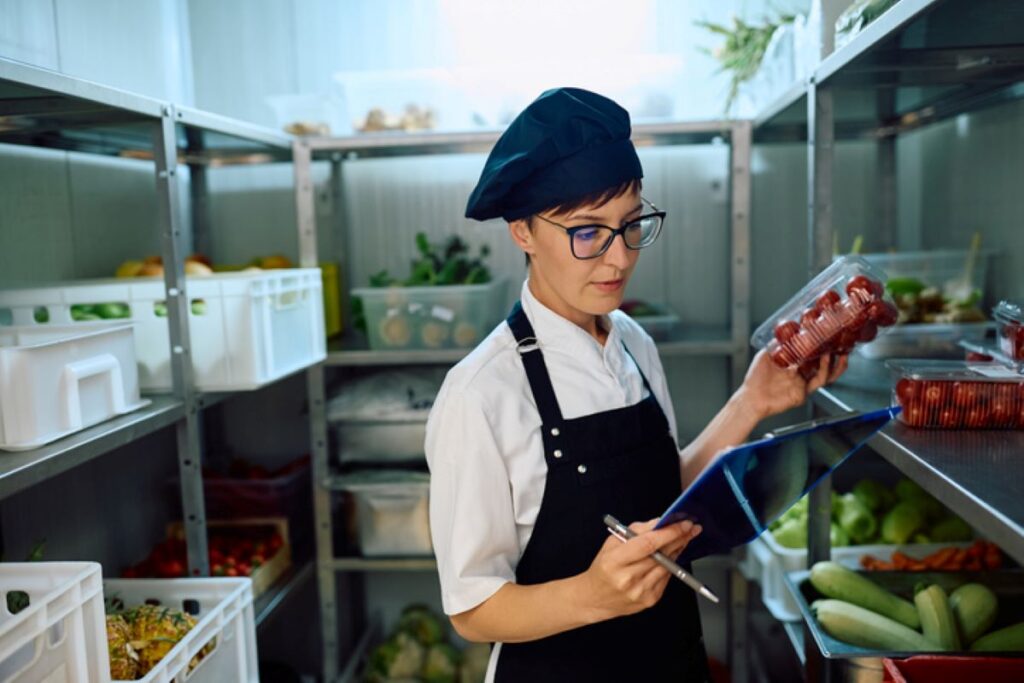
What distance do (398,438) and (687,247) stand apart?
1.16m

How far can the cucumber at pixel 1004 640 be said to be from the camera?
1.45m

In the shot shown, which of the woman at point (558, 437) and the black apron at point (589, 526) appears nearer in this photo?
the woman at point (558, 437)

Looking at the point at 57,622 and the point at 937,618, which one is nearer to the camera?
the point at 57,622

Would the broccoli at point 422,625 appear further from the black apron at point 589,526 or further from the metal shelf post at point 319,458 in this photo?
the black apron at point 589,526

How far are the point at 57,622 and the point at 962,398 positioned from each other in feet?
4.31

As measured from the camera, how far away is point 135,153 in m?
2.63

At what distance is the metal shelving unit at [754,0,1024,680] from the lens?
1047 millimetres

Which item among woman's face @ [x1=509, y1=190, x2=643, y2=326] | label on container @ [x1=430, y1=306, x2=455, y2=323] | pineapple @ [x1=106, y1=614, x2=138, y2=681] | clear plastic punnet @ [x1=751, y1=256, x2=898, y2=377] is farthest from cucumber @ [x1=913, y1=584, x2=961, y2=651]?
label on container @ [x1=430, y1=306, x2=455, y2=323]

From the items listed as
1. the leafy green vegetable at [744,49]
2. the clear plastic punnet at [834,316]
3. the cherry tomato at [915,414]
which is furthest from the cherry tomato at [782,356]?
the leafy green vegetable at [744,49]

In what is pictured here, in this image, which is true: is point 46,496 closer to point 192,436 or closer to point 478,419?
point 192,436

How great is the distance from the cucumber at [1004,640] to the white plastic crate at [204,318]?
4.96 feet

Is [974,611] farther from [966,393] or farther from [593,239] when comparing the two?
[593,239]

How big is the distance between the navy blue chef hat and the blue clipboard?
17.5 inches

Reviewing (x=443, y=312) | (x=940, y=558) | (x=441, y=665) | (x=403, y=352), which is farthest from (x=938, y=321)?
(x=441, y=665)
